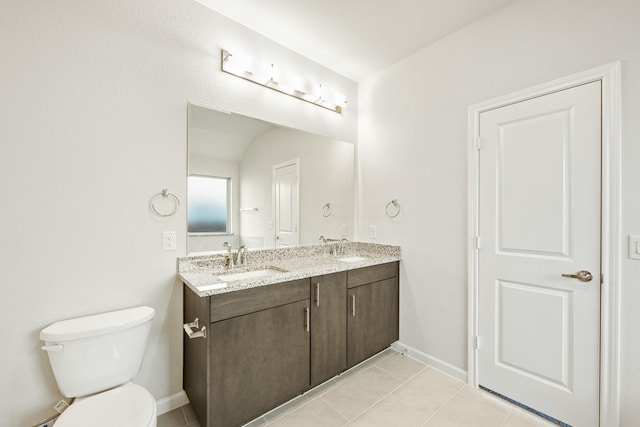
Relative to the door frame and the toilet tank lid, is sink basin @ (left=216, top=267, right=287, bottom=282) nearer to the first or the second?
the toilet tank lid

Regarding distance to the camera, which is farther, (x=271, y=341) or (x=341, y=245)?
(x=341, y=245)

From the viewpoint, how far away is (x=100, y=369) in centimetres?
133

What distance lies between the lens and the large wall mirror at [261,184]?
188cm

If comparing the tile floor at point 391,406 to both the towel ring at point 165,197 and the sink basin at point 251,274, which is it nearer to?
the sink basin at point 251,274

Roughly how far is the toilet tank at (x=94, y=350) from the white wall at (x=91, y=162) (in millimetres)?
171

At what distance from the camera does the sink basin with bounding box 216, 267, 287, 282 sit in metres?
1.83

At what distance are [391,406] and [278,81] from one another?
257 centimetres

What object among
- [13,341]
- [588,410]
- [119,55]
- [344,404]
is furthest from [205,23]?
[588,410]

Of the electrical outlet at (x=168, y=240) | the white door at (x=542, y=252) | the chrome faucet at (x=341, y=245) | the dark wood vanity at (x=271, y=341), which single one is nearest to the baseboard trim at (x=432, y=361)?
the white door at (x=542, y=252)

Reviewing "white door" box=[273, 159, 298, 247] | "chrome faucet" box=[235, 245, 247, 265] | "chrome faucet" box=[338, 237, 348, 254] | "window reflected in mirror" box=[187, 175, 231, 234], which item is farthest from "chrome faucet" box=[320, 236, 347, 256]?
"window reflected in mirror" box=[187, 175, 231, 234]

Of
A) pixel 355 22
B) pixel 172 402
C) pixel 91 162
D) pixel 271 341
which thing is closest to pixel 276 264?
pixel 271 341

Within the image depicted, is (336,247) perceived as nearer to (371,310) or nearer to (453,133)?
(371,310)

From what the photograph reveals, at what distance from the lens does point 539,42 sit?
1712 mm

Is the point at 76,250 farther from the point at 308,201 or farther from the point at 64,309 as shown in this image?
the point at 308,201
